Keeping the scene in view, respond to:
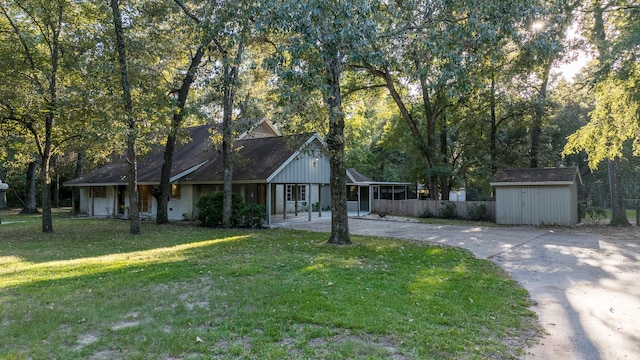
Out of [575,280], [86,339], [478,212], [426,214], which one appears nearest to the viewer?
[86,339]

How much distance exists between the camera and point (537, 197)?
1838 centimetres

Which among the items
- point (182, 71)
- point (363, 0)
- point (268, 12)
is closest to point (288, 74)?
point (268, 12)

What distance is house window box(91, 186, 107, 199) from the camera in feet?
80.8

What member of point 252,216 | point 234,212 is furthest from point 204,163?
point 252,216

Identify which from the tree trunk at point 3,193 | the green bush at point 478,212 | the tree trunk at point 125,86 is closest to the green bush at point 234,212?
the tree trunk at point 125,86

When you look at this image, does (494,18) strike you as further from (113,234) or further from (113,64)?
(113,234)

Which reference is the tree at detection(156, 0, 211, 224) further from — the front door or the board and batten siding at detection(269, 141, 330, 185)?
the front door

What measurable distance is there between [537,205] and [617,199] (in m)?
3.66

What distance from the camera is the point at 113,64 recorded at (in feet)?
47.3

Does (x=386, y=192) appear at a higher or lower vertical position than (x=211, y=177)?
lower

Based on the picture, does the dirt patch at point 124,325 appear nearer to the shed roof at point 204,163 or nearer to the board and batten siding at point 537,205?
the shed roof at point 204,163

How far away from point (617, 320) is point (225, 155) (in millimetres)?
14509

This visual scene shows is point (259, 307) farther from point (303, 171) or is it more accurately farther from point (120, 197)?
point (120, 197)

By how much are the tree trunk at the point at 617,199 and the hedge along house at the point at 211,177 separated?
13.7 metres
